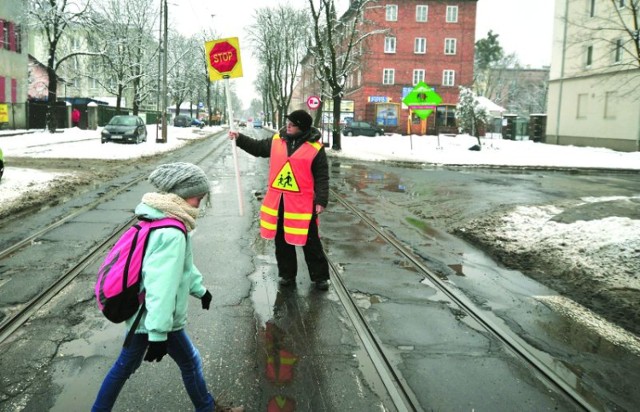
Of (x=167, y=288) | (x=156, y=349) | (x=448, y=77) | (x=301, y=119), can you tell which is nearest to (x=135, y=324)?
(x=156, y=349)

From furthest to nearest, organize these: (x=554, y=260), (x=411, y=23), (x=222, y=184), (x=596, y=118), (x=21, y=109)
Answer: (x=411, y=23) → (x=21, y=109) → (x=596, y=118) → (x=222, y=184) → (x=554, y=260)

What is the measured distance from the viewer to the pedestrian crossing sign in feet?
17.6

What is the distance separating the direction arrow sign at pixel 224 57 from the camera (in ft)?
22.7

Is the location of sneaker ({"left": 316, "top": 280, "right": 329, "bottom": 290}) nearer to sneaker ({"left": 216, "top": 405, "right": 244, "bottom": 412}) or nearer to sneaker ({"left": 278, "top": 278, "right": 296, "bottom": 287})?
sneaker ({"left": 278, "top": 278, "right": 296, "bottom": 287})

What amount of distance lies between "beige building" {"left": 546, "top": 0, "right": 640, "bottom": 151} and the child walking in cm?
3029

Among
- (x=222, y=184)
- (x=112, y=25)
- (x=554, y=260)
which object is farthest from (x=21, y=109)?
(x=554, y=260)

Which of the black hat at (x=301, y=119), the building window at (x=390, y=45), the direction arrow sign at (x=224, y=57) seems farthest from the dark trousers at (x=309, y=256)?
the building window at (x=390, y=45)

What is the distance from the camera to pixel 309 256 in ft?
18.2

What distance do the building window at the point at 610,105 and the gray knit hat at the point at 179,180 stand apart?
34092 millimetres

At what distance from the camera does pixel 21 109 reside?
122 feet

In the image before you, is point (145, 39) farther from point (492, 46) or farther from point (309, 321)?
point (492, 46)

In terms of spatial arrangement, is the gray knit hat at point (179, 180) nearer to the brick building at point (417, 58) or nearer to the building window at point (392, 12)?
the brick building at point (417, 58)

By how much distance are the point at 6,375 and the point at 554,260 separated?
597 cm

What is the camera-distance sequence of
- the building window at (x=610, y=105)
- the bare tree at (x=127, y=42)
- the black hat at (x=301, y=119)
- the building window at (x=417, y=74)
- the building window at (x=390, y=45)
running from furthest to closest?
1. the building window at (x=417, y=74)
2. the building window at (x=390, y=45)
3. the bare tree at (x=127, y=42)
4. the building window at (x=610, y=105)
5. the black hat at (x=301, y=119)
